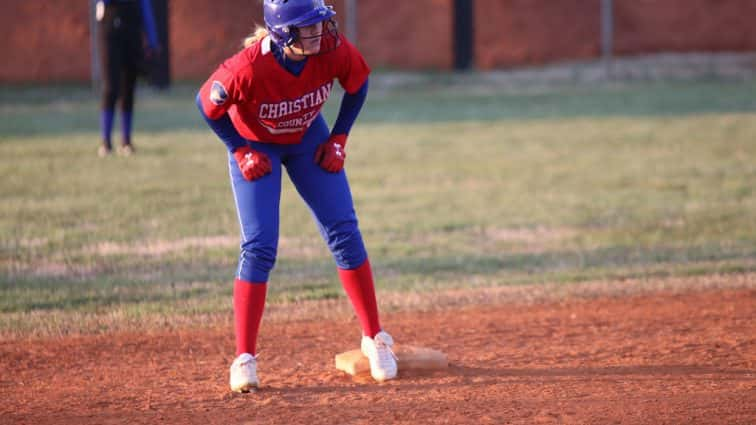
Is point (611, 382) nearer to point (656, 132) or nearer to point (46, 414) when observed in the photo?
point (46, 414)

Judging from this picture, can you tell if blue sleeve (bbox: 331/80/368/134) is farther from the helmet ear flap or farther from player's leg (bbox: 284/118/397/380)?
the helmet ear flap

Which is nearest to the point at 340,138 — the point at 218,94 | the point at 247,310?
the point at 218,94

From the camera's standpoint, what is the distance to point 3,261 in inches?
313

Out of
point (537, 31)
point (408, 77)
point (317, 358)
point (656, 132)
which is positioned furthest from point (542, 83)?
point (317, 358)

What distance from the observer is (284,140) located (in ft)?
16.3

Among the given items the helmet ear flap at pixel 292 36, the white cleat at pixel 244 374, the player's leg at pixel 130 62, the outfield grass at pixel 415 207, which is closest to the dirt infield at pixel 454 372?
the white cleat at pixel 244 374

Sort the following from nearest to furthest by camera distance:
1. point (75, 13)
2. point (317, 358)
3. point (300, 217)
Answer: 1. point (317, 358)
2. point (300, 217)
3. point (75, 13)

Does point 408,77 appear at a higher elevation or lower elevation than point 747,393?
higher

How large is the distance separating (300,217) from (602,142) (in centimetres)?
563

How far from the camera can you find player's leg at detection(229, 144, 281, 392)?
486 cm

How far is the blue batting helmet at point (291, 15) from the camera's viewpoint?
4566mm

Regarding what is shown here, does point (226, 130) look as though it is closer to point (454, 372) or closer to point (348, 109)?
point (348, 109)

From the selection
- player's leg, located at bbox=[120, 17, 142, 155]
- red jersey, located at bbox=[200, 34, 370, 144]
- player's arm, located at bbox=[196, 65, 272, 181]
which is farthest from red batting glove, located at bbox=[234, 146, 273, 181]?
player's leg, located at bbox=[120, 17, 142, 155]

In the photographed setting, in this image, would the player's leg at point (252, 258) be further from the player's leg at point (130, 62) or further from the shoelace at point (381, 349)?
the player's leg at point (130, 62)
